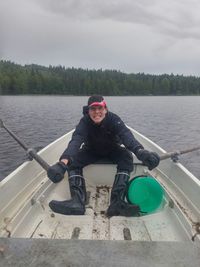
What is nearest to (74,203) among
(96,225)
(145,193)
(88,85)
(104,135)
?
(96,225)

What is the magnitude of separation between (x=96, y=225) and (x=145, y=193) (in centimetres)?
85

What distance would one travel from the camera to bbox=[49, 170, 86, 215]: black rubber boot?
4.37m

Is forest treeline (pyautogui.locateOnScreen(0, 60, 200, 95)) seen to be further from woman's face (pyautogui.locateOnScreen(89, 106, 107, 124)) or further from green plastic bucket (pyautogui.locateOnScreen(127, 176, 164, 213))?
green plastic bucket (pyautogui.locateOnScreen(127, 176, 164, 213))

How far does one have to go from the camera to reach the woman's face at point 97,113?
4766mm

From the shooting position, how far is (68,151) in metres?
4.42

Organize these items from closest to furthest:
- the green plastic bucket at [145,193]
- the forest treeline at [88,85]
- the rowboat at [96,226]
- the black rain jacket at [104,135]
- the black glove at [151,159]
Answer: the rowboat at [96,226]
the black glove at [151,159]
the green plastic bucket at [145,193]
the black rain jacket at [104,135]
the forest treeline at [88,85]

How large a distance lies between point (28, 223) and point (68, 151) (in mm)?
1095

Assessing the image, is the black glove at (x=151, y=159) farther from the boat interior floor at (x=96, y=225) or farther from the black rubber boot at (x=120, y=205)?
the boat interior floor at (x=96, y=225)

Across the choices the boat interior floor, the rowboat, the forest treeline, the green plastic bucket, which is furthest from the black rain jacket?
the forest treeline

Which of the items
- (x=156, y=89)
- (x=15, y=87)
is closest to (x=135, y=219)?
(x=15, y=87)

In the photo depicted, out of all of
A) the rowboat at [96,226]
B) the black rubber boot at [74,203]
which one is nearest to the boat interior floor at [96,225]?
the rowboat at [96,226]

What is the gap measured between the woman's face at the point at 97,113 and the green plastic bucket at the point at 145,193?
3.47 feet

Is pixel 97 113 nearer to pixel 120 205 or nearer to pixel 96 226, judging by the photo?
pixel 120 205

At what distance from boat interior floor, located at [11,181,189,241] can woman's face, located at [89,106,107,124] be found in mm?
1379
